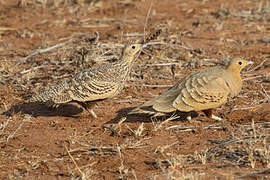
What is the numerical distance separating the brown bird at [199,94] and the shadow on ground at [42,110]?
4.22 ft

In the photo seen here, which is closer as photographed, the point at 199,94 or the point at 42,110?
the point at 199,94

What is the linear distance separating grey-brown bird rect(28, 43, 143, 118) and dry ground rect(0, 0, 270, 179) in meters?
0.33

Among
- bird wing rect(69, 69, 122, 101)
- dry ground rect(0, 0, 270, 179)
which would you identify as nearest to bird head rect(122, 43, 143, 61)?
bird wing rect(69, 69, 122, 101)

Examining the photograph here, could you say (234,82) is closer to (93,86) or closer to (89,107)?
(93,86)

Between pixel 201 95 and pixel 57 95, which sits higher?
pixel 201 95

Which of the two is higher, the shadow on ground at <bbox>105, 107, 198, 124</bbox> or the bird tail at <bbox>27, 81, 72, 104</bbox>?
the bird tail at <bbox>27, 81, 72, 104</bbox>

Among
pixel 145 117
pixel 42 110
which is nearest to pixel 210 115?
pixel 145 117

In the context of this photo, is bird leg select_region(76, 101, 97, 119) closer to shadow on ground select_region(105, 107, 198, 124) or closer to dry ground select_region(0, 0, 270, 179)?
dry ground select_region(0, 0, 270, 179)

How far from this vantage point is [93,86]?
20.2 ft

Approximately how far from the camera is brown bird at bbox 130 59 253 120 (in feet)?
18.8

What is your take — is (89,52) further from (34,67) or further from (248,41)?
(248,41)

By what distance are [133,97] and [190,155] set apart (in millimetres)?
2369

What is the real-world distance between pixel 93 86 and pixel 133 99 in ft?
3.36

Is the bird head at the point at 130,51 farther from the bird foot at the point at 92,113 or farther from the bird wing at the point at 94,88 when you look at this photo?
the bird foot at the point at 92,113
